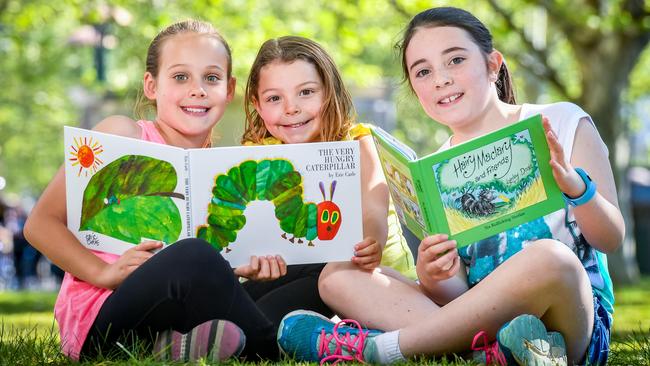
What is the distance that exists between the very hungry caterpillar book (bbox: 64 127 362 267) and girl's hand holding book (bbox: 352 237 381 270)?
0.03 meters

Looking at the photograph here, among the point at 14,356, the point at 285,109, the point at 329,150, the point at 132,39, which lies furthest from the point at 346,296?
the point at 132,39

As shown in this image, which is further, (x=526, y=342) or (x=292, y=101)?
(x=292, y=101)

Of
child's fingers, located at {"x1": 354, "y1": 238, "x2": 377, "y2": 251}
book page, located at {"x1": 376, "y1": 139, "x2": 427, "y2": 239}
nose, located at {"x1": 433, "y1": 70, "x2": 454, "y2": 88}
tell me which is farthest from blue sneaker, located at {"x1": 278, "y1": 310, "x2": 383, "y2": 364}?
nose, located at {"x1": 433, "y1": 70, "x2": 454, "y2": 88}

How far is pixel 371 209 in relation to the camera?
11.1 ft

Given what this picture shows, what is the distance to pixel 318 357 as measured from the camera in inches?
117

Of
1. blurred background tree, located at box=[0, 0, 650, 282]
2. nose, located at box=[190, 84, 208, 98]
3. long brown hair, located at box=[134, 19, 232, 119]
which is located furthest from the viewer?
blurred background tree, located at box=[0, 0, 650, 282]

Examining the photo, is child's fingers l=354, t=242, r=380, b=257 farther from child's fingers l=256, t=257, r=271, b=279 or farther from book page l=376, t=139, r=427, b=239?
child's fingers l=256, t=257, r=271, b=279

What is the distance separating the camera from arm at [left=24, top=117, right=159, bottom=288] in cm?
304

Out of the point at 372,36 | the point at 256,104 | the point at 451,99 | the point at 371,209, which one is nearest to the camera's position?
the point at 451,99

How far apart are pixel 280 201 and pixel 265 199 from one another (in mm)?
51

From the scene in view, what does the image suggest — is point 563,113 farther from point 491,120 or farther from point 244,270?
point 244,270

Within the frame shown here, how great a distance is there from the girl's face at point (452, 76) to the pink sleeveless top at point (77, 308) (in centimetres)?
117

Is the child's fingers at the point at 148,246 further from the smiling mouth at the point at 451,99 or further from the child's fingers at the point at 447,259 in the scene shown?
the smiling mouth at the point at 451,99

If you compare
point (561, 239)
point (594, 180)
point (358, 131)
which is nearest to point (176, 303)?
point (358, 131)
